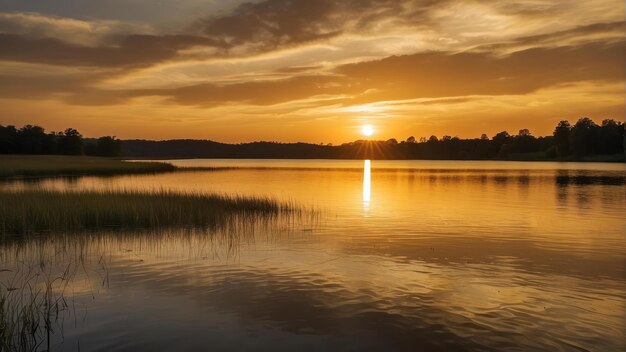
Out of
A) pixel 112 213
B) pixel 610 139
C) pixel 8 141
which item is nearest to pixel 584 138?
pixel 610 139

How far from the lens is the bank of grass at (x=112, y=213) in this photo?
2425cm

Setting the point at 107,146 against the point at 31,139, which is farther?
the point at 107,146

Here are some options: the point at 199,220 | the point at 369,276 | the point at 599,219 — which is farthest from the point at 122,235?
the point at 599,219

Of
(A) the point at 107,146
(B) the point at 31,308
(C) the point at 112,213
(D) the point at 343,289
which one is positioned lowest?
(D) the point at 343,289

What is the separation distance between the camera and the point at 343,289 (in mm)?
14422

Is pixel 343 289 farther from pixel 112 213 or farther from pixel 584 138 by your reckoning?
pixel 584 138

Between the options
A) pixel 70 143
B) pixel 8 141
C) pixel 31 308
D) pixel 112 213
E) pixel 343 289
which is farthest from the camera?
pixel 70 143

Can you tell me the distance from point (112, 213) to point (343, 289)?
1795cm

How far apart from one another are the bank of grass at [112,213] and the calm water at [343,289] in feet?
11.5

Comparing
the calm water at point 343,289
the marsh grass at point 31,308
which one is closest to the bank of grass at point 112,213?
the calm water at point 343,289

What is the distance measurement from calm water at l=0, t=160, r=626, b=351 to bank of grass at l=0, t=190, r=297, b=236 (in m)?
3.51

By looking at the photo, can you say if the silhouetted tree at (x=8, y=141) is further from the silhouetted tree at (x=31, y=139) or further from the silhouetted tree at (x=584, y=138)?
the silhouetted tree at (x=584, y=138)

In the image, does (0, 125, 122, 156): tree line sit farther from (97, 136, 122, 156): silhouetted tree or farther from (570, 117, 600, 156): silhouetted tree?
(570, 117, 600, 156): silhouetted tree

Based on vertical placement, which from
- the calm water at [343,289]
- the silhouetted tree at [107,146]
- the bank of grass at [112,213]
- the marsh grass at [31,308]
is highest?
the silhouetted tree at [107,146]
